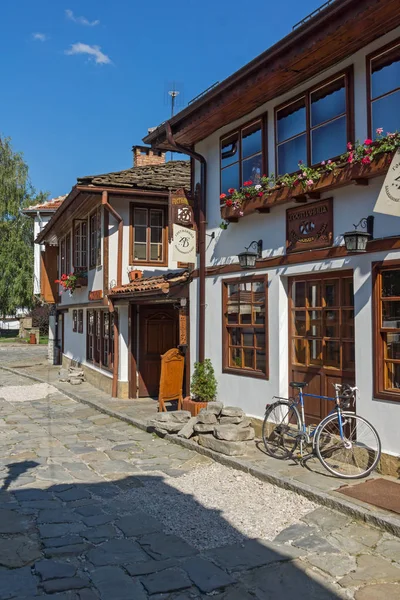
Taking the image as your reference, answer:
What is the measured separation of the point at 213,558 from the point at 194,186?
7.16 meters

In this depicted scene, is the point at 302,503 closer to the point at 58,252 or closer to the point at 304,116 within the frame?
the point at 304,116

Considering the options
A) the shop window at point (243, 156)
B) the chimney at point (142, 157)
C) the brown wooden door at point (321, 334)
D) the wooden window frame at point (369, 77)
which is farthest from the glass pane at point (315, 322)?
the chimney at point (142, 157)

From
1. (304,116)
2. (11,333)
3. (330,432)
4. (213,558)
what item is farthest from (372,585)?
(11,333)

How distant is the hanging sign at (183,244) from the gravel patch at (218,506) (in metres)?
3.93

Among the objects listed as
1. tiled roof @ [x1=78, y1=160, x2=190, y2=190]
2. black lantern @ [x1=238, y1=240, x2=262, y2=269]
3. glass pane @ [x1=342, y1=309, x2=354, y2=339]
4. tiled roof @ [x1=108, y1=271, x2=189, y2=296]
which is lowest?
glass pane @ [x1=342, y1=309, x2=354, y2=339]

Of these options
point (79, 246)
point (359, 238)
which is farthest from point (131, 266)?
point (359, 238)

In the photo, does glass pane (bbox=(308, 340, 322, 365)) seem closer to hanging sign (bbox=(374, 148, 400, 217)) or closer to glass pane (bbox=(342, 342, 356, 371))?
glass pane (bbox=(342, 342, 356, 371))

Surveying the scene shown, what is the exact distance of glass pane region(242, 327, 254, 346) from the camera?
8.88m

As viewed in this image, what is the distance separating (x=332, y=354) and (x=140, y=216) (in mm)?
7920

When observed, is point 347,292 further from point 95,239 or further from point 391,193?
point 95,239

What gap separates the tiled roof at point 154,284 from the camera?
10.7 metres

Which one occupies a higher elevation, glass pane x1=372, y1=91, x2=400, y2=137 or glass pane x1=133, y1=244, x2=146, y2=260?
glass pane x1=372, y1=91, x2=400, y2=137

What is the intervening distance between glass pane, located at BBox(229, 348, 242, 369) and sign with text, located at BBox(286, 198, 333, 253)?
207 centimetres

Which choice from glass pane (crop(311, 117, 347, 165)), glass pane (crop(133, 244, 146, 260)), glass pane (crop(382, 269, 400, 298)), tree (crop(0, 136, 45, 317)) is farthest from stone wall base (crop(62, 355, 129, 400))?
tree (crop(0, 136, 45, 317))
